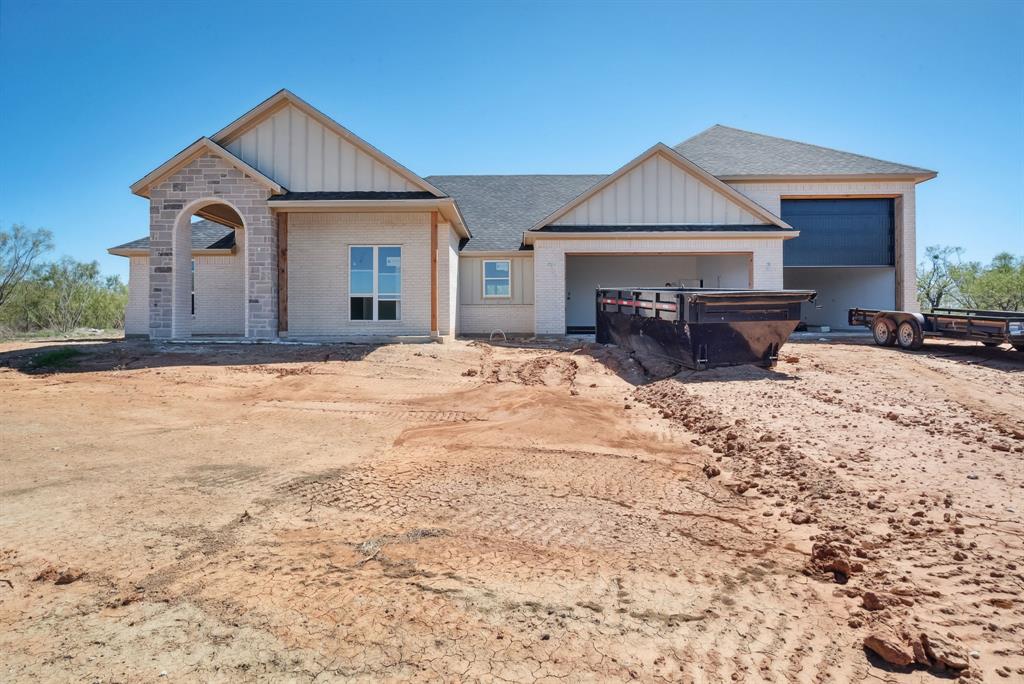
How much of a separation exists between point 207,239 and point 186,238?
18.7 feet

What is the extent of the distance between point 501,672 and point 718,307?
8841 millimetres

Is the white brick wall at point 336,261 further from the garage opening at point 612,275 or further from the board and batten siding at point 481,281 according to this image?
the garage opening at point 612,275

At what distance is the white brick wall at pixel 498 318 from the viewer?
819 inches

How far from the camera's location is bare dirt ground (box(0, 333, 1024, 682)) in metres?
2.53

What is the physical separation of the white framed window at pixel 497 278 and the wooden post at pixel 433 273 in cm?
544

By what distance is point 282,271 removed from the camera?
15375mm

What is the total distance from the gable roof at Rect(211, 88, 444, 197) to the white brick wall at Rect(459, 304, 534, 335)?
21.1ft

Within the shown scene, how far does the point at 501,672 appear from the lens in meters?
2.38

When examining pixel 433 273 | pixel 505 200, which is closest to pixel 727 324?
pixel 433 273

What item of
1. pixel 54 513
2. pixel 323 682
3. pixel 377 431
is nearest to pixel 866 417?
pixel 377 431

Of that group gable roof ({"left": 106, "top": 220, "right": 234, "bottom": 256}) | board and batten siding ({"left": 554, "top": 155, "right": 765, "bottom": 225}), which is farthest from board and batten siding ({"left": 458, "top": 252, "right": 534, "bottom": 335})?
gable roof ({"left": 106, "top": 220, "right": 234, "bottom": 256})

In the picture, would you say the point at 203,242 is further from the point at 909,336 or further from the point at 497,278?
the point at 909,336

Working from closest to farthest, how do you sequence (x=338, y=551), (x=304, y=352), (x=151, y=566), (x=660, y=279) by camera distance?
(x=151, y=566)
(x=338, y=551)
(x=304, y=352)
(x=660, y=279)

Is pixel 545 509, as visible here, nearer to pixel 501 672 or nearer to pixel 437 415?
pixel 501 672
